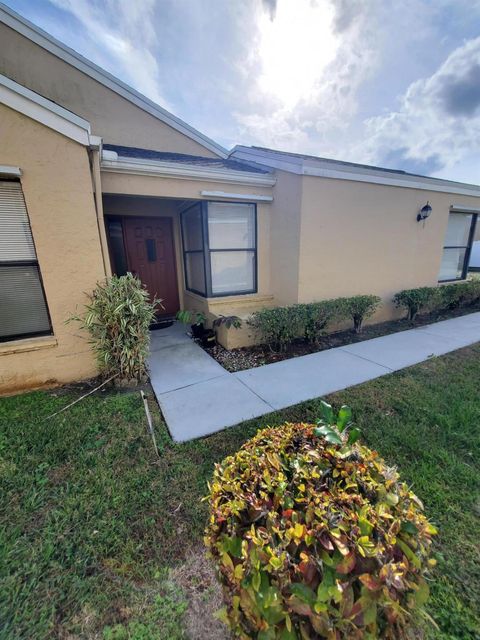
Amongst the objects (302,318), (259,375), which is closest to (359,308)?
(302,318)

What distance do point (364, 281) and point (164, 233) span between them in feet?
16.4

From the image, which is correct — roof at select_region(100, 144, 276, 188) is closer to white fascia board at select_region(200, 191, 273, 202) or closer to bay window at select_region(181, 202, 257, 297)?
white fascia board at select_region(200, 191, 273, 202)

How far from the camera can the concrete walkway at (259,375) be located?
3.20 metres

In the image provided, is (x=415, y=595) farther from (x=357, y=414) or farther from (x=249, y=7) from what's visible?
(x=249, y=7)

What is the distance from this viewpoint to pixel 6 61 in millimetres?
5770

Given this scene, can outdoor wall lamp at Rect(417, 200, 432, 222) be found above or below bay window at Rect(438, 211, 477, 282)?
above

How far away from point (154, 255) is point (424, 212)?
6720 mm

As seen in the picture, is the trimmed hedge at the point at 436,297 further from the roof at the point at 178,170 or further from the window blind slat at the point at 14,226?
the window blind slat at the point at 14,226

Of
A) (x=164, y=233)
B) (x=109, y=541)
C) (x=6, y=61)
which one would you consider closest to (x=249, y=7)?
(x=164, y=233)

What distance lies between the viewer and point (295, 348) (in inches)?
202

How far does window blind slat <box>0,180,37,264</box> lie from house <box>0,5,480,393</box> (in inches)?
0.5

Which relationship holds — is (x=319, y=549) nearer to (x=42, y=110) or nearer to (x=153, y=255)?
(x=42, y=110)

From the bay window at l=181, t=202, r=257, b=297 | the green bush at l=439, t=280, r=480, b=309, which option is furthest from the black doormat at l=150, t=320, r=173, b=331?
the green bush at l=439, t=280, r=480, b=309

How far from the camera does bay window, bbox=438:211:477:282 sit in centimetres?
789
